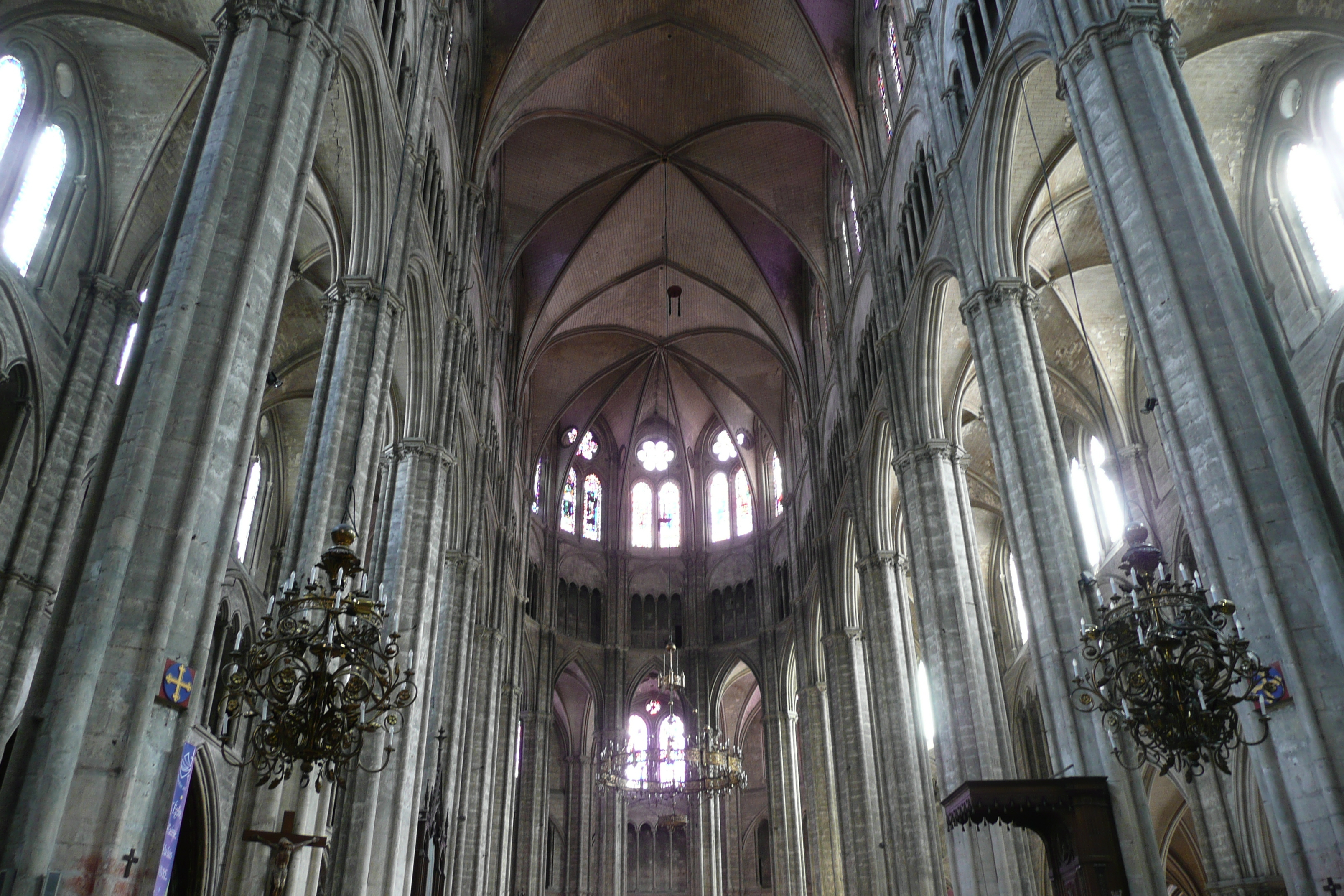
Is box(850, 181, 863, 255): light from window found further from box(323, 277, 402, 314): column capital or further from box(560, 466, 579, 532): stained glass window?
box(560, 466, 579, 532): stained glass window

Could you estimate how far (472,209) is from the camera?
70.8ft

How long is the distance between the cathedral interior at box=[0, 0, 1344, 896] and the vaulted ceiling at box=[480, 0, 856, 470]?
0.12 meters

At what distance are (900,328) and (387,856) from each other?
42.5 feet

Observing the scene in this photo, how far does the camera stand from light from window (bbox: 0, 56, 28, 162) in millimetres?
13984

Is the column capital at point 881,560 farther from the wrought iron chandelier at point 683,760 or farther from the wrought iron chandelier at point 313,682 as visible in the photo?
the wrought iron chandelier at point 313,682

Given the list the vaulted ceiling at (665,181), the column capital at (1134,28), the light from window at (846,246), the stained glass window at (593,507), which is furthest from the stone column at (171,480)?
the stained glass window at (593,507)

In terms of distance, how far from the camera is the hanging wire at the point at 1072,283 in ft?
45.0

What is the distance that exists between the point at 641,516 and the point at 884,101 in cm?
2088

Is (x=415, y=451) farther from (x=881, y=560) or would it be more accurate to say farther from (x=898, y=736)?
(x=898, y=736)

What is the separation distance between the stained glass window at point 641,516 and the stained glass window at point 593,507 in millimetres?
1197

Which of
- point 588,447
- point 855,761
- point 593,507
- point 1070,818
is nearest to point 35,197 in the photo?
point 1070,818

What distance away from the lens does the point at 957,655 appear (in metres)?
16.5

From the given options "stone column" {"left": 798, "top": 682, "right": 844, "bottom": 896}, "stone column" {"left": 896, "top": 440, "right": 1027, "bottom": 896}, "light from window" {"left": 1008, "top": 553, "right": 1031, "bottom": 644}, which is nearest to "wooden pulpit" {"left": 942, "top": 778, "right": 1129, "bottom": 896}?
"stone column" {"left": 896, "top": 440, "right": 1027, "bottom": 896}

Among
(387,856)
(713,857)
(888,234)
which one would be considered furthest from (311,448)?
(713,857)
